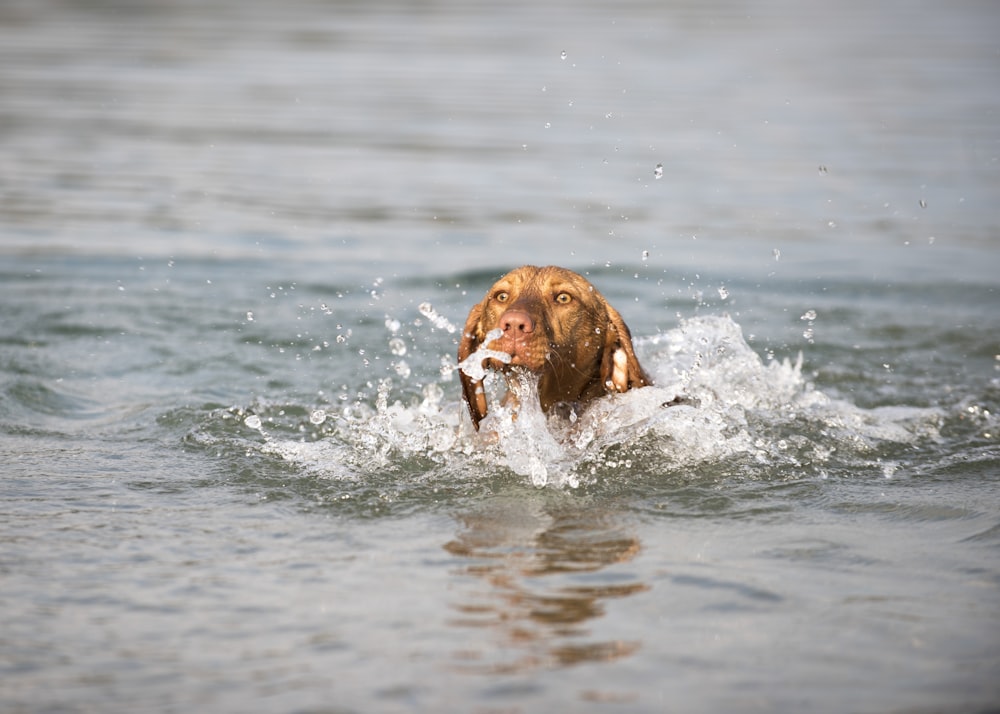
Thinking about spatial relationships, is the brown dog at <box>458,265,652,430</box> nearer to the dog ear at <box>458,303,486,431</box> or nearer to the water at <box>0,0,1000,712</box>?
the dog ear at <box>458,303,486,431</box>

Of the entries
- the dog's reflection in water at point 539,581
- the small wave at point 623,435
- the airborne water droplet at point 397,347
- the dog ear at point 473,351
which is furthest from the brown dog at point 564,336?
the airborne water droplet at point 397,347

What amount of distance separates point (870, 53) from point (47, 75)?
14314 millimetres

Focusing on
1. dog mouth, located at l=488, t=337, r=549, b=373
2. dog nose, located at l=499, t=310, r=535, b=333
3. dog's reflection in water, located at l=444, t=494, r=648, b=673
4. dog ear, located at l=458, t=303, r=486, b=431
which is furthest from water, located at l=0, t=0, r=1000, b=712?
dog nose, located at l=499, t=310, r=535, b=333

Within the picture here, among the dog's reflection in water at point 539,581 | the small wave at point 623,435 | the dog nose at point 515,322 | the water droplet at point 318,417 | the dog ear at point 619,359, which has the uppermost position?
the dog nose at point 515,322

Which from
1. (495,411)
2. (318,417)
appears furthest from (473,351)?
(318,417)

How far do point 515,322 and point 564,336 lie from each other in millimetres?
498

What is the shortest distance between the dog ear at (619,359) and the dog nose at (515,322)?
2.41 feet

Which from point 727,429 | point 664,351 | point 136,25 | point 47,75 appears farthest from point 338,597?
point 136,25

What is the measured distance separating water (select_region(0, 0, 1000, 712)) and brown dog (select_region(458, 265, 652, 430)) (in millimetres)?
190

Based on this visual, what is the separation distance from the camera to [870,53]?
24.0m

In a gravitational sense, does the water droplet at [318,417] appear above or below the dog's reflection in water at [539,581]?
above

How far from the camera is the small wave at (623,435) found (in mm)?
6062

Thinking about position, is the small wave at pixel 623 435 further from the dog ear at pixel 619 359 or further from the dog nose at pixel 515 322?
the dog nose at pixel 515 322

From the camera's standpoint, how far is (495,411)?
6.39 meters
